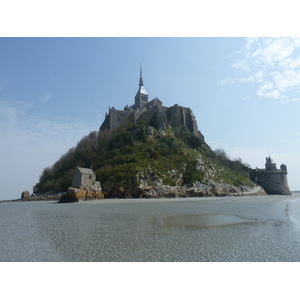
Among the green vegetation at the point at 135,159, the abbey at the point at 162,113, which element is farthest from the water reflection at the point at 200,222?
the abbey at the point at 162,113

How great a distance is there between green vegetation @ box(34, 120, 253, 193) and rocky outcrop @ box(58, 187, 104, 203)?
14.6ft

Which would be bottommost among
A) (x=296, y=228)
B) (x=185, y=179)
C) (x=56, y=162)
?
(x=296, y=228)

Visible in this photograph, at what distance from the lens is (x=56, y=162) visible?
69812 millimetres

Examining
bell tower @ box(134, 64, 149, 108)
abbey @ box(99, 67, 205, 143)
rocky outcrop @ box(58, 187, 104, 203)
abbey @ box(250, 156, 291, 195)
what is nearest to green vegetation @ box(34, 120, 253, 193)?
abbey @ box(99, 67, 205, 143)

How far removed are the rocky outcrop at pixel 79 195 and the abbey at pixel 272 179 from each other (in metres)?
51.5

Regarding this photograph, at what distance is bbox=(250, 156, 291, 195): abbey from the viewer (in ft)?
219

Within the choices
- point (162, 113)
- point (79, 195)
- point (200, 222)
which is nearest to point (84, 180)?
point (79, 195)

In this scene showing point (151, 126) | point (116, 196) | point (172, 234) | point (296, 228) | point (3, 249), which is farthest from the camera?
point (151, 126)

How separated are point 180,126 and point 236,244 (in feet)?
218

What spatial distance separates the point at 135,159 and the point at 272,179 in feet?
144

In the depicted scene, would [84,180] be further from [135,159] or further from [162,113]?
[162,113]

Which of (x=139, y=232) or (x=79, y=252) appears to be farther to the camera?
(x=139, y=232)
